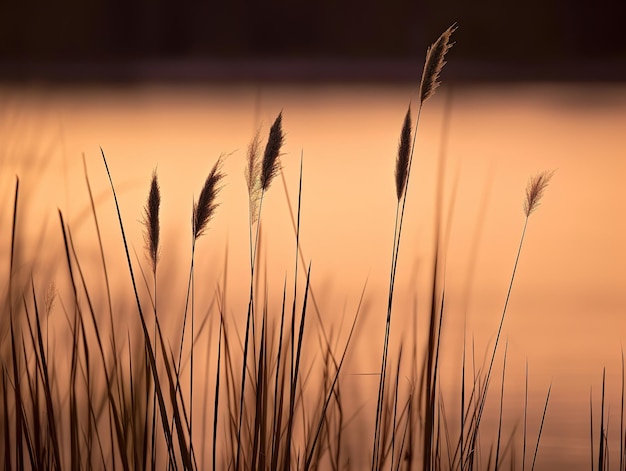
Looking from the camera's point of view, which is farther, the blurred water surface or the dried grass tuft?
the blurred water surface

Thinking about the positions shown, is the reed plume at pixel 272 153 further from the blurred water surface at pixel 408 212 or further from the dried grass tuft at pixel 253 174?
the blurred water surface at pixel 408 212

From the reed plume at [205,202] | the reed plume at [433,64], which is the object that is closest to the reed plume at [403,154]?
the reed plume at [433,64]

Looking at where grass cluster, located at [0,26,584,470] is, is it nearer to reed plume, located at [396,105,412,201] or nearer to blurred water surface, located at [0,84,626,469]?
blurred water surface, located at [0,84,626,469]

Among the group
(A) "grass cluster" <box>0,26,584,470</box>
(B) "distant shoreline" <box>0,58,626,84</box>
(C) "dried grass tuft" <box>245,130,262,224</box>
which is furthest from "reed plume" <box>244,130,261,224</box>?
(B) "distant shoreline" <box>0,58,626,84</box>

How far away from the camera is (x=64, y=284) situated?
1.23 metres

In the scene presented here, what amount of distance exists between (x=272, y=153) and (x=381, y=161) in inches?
13.3

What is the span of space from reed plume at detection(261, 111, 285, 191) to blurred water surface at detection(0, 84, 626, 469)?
Result: 23cm

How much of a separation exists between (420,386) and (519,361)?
0.67 feet

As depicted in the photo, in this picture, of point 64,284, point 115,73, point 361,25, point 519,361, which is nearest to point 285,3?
point 361,25

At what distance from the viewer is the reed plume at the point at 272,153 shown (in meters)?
0.92

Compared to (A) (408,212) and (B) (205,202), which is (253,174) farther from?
(A) (408,212)

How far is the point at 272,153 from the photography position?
93cm

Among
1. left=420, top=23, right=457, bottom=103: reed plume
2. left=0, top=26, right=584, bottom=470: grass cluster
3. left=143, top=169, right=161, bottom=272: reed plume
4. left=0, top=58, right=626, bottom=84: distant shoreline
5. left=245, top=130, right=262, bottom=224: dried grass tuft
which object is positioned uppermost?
left=0, top=58, right=626, bottom=84: distant shoreline

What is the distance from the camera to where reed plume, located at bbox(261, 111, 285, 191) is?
922 mm
